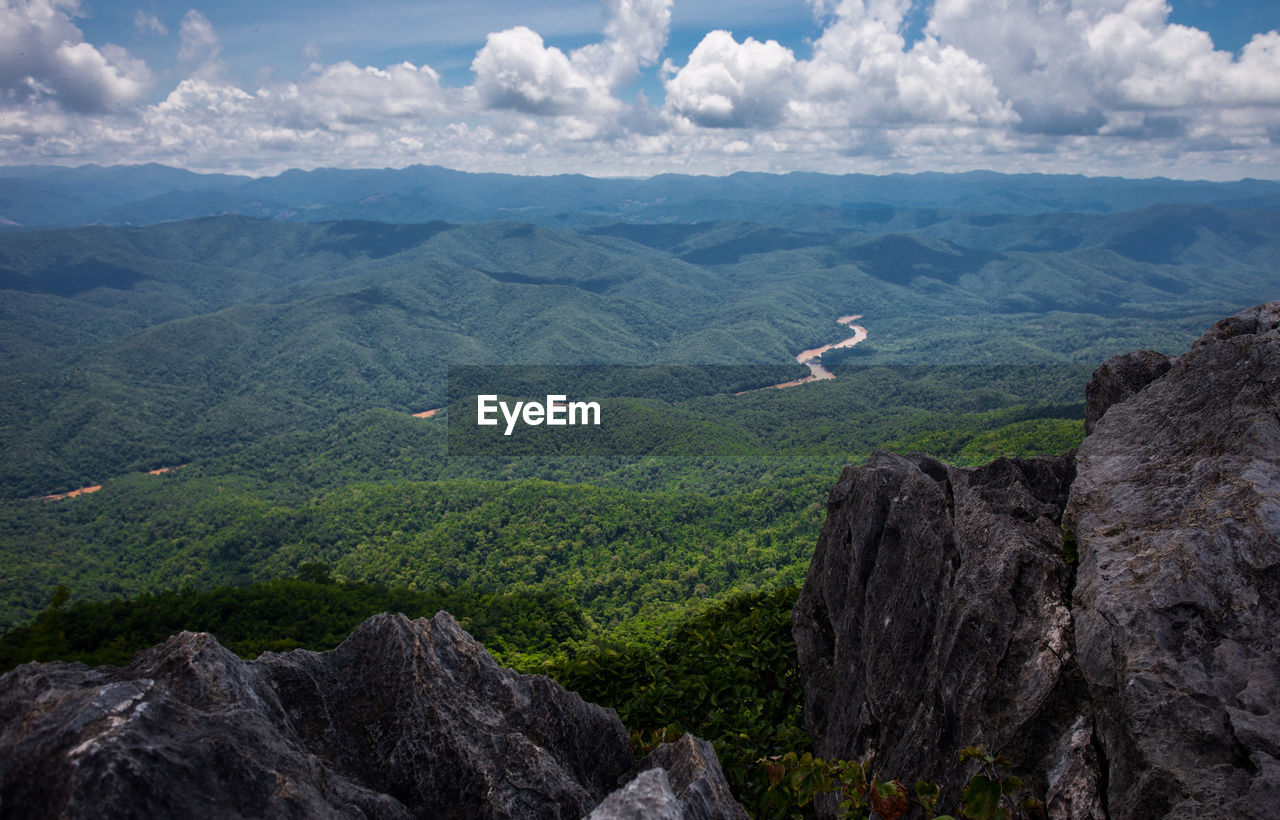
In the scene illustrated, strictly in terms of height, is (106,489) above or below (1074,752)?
below

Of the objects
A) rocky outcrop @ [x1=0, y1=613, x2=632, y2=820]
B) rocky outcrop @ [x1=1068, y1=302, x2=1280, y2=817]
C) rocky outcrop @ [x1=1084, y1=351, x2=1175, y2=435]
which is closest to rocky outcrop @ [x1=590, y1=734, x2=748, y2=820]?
rocky outcrop @ [x1=0, y1=613, x2=632, y2=820]

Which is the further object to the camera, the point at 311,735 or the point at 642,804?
the point at 311,735

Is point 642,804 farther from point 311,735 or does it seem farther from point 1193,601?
point 1193,601

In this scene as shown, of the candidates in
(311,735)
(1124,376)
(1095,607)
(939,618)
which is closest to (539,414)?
(1124,376)

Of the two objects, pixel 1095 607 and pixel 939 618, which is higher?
pixel 1095 607

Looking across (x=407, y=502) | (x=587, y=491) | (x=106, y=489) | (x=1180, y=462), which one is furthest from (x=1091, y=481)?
(x=106, y=489)

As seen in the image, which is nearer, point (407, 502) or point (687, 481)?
point (407, 502)

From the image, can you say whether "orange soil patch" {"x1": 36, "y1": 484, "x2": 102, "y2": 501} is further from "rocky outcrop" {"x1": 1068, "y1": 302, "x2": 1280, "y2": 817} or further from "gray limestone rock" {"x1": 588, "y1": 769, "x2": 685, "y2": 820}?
"rocky outcrop" {"x1": 1068, "y1": 302, "x2": 1280, "y2": 817}

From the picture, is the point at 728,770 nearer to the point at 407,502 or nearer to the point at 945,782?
the point at 945,782

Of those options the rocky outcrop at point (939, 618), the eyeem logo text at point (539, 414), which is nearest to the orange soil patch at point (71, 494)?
the eyeem logo text at point (539, 414)
